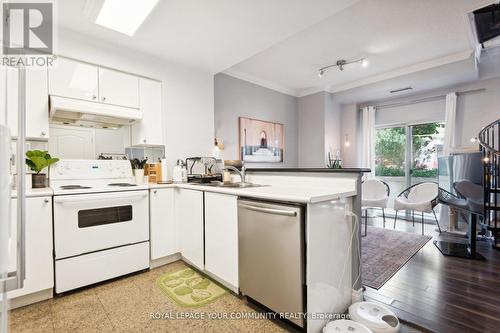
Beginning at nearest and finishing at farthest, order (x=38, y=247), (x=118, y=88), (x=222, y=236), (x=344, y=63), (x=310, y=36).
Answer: (x=38, y=247) → (x=222, y=236) → (x=118, y=88) → (x=310, y=36) → (x=344, y=63)

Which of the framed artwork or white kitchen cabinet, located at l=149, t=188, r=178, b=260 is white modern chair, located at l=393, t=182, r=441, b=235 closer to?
the framed artwork

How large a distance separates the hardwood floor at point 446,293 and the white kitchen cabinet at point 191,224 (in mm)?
1557

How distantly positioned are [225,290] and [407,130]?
469 centimetres

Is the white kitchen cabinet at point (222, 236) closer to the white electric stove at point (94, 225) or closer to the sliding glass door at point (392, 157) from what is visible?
the white electric stove at point (94, 225)

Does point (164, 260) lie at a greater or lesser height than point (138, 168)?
lesser

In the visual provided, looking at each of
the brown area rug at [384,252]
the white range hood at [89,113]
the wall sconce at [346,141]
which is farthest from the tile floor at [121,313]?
the wall sconce at [346,141]

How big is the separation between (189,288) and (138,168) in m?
1.50

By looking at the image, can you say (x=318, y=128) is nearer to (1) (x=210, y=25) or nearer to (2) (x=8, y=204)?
(1) (x=210, y=25)

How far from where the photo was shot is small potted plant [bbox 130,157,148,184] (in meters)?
2.72

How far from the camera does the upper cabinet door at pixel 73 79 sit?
223 cm

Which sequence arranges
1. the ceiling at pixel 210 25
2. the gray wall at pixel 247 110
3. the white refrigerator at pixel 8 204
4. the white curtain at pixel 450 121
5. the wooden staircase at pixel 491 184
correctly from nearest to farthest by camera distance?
the white refrigerator at pixel 8 204 → the ceiling at pixel 210 25 → the wooden staircase at pixel 491 184 → the gray wall at pixel 247 110 → the white curtain at pixel 450 121

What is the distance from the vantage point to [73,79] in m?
2.31

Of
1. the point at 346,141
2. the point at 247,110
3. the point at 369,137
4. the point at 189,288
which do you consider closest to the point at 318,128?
the point at 346,141

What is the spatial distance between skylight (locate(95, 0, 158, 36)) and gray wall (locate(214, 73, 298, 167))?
1.67 m
